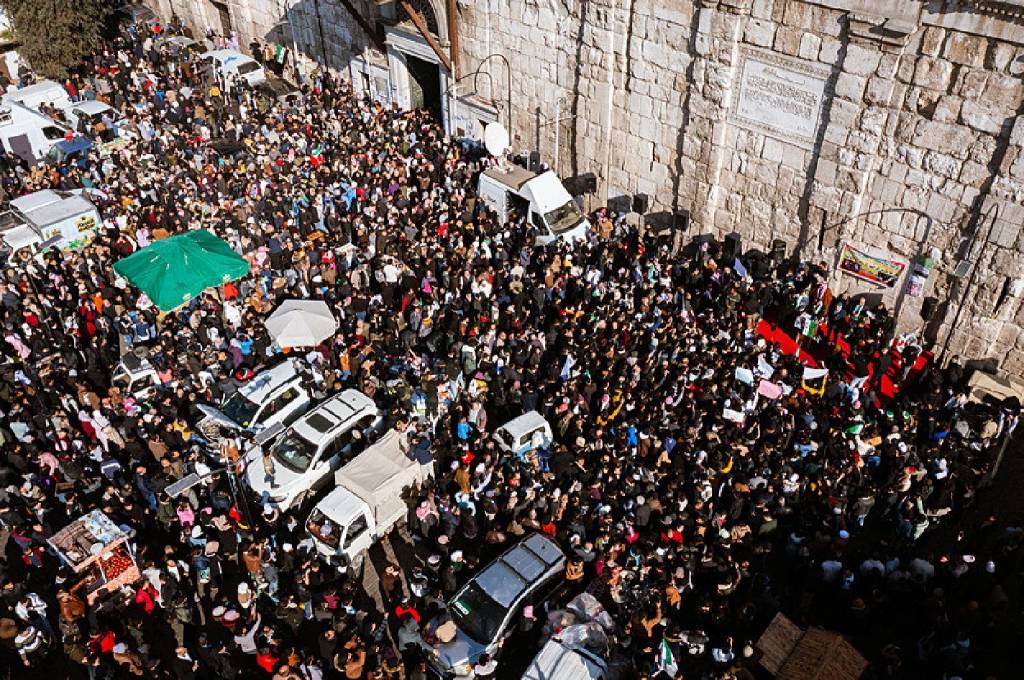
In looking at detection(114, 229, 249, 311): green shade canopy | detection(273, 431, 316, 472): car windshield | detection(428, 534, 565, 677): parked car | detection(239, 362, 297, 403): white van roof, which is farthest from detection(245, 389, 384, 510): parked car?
detection(114, 229, 249, 311): green shade canopy

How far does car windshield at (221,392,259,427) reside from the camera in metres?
15.2

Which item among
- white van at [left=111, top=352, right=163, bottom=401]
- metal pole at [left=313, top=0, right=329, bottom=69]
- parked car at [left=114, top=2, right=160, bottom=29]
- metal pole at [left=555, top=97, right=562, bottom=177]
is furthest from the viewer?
parked car at [left=114, top=2, right=160, bottom=29]

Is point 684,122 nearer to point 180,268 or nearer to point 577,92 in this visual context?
point 577,92

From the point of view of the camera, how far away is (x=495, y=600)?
1198 cm

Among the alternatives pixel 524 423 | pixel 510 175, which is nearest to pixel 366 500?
pixel 524 423

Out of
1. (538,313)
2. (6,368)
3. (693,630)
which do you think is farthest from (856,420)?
(6,368)

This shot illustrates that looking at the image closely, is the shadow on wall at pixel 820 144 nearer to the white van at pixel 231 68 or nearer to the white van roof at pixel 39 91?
the white van at pixel 231 68

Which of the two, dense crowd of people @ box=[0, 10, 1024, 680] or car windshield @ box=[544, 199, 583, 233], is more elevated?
car windshield @ box=[544, 199, 583, 233]

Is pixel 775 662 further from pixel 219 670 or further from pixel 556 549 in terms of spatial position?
pixel 219 670

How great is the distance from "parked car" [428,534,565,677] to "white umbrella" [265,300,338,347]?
6798 millimetres

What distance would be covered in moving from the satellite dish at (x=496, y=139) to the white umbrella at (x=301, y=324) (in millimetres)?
8495

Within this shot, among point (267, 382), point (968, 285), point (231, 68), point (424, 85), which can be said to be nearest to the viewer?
point (267, 382)

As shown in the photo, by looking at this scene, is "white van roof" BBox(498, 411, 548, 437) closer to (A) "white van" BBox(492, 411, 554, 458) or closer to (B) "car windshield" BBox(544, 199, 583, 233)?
(A) "white van" BBox(492, 411, 554, 458)

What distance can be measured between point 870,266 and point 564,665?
11339mm
